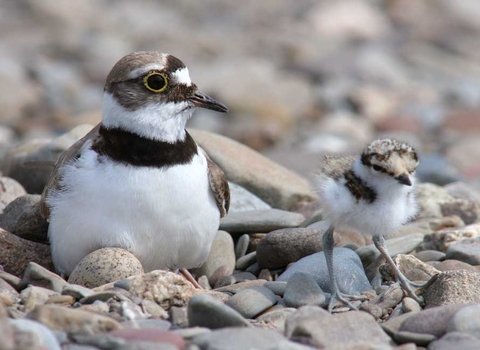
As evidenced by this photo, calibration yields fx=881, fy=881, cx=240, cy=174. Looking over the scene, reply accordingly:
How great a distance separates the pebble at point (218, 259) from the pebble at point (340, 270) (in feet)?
2.46

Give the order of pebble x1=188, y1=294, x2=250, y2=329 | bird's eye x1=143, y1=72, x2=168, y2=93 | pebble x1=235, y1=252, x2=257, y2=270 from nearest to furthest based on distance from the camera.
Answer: pebble x1=188, y1=294, x2=250, y2=329, bird's eye x1=143, y1=72, x2=168, y2=93, pebble x1=235, y1=252, x2=257, y2=270

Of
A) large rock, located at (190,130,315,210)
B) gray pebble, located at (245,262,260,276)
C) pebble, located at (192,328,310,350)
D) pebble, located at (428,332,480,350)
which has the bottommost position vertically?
gray pebble, located at (245,262,260,276)

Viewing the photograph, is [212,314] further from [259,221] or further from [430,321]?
[259,221]

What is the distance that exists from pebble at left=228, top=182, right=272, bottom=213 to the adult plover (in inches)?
50.5

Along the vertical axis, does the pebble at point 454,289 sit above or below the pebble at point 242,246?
above

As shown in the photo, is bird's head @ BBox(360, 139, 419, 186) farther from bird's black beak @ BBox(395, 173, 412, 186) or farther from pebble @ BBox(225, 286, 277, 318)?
pebble @ BBox(225, 286, 277, 318)

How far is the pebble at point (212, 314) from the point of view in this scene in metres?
4.26

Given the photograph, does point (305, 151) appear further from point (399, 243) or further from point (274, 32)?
point (274, 32)

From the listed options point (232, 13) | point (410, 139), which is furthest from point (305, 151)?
point (232, 13)

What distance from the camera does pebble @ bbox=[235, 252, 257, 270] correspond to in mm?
6305

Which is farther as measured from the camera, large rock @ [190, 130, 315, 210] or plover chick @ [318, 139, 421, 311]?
large rock @ [190, 130, 315, 210]

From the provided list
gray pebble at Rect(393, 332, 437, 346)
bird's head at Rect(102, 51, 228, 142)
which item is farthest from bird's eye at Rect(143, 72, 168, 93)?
gray pebble at Rect(393, 332, 437, 346)

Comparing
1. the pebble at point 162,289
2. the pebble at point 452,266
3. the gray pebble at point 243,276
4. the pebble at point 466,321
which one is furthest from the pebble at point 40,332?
the pebble at point 452,266

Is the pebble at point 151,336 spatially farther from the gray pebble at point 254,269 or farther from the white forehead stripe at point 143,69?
the gray pebble at point 254,269
